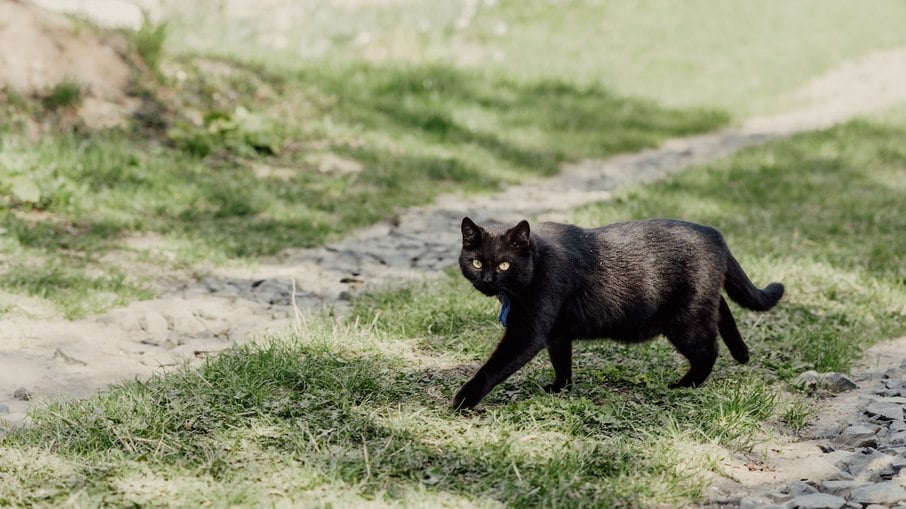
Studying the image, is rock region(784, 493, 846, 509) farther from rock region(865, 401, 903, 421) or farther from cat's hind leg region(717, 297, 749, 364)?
cat's hind leg region(717, 297, 749, 364)

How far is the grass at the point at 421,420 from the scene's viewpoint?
3.53 m

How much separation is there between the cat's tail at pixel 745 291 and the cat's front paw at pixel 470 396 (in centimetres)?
155

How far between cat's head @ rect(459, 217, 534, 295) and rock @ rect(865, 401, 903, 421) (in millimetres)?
1719

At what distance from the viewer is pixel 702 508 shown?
3.54 meters

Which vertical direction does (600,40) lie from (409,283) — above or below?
above

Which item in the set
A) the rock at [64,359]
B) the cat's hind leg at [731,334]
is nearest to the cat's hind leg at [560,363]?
the cat's hind leg at [731,334]

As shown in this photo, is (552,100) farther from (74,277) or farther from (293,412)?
(293,412)

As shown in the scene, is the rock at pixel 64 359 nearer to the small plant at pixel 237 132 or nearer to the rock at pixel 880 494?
the rock at pixel 880 494

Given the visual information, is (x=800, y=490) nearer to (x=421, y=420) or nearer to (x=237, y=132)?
(x=421, y=420)

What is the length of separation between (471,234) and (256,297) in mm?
2283

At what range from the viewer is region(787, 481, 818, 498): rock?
3.54m

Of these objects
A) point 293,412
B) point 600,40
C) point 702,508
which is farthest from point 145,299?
point 600,40

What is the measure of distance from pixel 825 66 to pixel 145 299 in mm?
14173

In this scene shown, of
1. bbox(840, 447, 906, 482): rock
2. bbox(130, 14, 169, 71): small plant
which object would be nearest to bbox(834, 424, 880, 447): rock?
bbox(840, 447, 906, 482): rock
